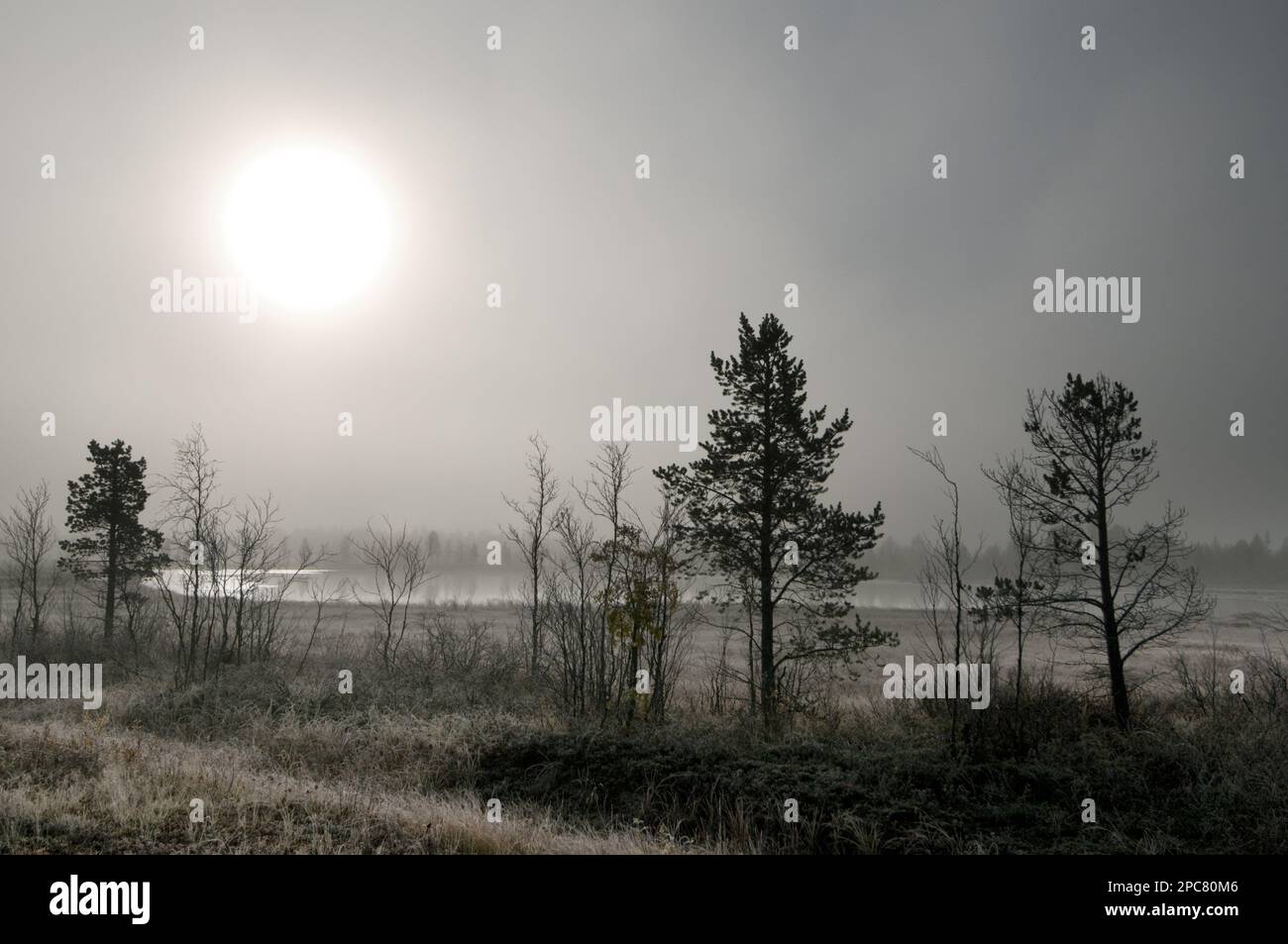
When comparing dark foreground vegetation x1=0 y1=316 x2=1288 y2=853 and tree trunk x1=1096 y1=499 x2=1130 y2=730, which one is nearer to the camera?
dark foreground vegetation x1=0 y1=316 x2=1288 y2=853

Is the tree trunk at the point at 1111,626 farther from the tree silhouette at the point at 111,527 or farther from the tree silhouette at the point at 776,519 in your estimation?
the tree silhouette at the point at 111,527

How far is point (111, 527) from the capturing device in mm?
30828

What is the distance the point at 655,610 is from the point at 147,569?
26065 millimetres

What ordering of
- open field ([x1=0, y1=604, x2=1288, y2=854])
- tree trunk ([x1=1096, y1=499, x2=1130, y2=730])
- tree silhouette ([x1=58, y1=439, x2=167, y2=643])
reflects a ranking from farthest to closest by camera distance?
1. tree silhouette ([x1=58, y1=439, x2=167, y2=643])
2. tree trunk ([x1=1096, y1=499, x2=1130, y2=730])
3. open field ([x1=0, y1=604, x2=1288, y2=854])

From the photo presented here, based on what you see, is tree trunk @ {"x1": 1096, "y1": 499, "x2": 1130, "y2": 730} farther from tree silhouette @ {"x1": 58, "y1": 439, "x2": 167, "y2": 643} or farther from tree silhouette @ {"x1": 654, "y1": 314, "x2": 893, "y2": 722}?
tree silhouette @ {"x1": 58, "y1": 439, "x2": 167, "y2": 643}

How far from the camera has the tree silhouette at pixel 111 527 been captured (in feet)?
100

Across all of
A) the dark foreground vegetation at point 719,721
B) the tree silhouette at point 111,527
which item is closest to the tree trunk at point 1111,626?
the dark foreground vegetation at point 719,721

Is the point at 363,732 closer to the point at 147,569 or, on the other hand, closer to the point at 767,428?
the point at 767,428

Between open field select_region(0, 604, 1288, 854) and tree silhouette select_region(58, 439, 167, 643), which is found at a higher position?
tree silhouette select_region(58, 439, 167, 643)

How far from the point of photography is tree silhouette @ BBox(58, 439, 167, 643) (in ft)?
100

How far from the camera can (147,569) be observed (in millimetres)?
30938

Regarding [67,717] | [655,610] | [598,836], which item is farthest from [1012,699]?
[67,717]

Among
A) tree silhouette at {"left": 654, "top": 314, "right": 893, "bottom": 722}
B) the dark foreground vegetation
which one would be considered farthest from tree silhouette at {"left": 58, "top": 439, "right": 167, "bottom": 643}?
tree silhouette at {"left": 654, "top": 314, "right": 893, "bottom": 722}

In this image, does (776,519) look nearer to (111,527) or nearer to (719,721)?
(719,721)
